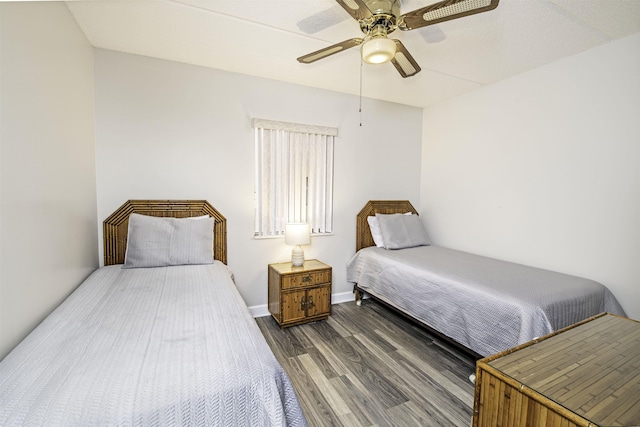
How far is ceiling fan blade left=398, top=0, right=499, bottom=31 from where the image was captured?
1352 millimetres

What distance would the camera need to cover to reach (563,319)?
73.2 inches

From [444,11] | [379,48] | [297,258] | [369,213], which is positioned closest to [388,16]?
[379,48]

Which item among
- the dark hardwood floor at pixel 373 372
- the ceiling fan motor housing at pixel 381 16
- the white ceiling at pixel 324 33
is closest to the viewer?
the ceiling fan motor housing at pixel 381 16

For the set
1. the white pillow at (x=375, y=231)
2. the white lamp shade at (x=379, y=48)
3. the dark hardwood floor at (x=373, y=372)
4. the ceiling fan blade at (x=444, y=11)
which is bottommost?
the dark hardwood floor at (x=373, y=372)

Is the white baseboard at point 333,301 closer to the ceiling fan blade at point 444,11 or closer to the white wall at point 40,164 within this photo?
the white wall at point 40,164

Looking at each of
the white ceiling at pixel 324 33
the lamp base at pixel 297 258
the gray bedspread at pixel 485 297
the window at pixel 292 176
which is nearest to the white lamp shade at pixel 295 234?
the lamp base at pixel 297 258

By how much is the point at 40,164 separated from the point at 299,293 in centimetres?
212

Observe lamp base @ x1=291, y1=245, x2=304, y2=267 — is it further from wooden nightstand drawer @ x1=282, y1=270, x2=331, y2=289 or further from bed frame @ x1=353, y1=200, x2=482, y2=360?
bed frame @ x1=353, y1=200, x2=482, y2=360

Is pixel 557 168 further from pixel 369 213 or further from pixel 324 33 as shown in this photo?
pixel 324 33

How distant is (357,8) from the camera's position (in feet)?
4.99

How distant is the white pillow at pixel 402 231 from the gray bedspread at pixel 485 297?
296 millimetres

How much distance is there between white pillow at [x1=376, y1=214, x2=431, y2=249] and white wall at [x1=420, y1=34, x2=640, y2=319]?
0.38 m

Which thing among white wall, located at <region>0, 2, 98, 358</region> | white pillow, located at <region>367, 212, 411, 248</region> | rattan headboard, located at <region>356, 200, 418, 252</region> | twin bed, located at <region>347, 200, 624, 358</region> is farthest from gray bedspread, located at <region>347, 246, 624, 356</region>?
white wall, located at <region>0, 2, 98, 358</region>

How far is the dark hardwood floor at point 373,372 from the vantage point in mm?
1718
